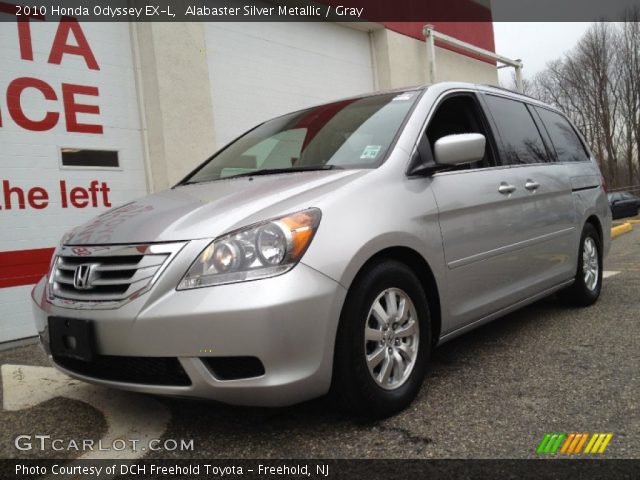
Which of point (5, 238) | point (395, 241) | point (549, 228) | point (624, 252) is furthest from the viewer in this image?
point (624, 252)

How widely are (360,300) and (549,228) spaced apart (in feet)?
6.68

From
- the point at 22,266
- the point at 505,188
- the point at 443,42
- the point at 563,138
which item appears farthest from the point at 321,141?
the point at 443,42

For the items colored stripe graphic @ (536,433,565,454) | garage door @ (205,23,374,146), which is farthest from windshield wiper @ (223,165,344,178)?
garage door @ (205,23,374,146)

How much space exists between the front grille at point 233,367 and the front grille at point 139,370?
11 centimetres

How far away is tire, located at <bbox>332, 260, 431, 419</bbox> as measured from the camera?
2195 millimetres

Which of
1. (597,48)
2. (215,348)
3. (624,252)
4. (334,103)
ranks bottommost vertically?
(624,252)

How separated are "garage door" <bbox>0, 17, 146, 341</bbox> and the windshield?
2656mm

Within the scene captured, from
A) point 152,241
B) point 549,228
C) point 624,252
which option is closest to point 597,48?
point 624,252

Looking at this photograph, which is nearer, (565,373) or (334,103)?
(565,373)

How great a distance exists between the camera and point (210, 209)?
7.70 feet

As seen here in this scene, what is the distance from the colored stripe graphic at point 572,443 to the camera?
205 cm

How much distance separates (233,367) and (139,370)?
1.29 feet

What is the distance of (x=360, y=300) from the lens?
222cm

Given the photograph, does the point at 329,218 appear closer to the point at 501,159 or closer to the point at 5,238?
the point at 501,159
